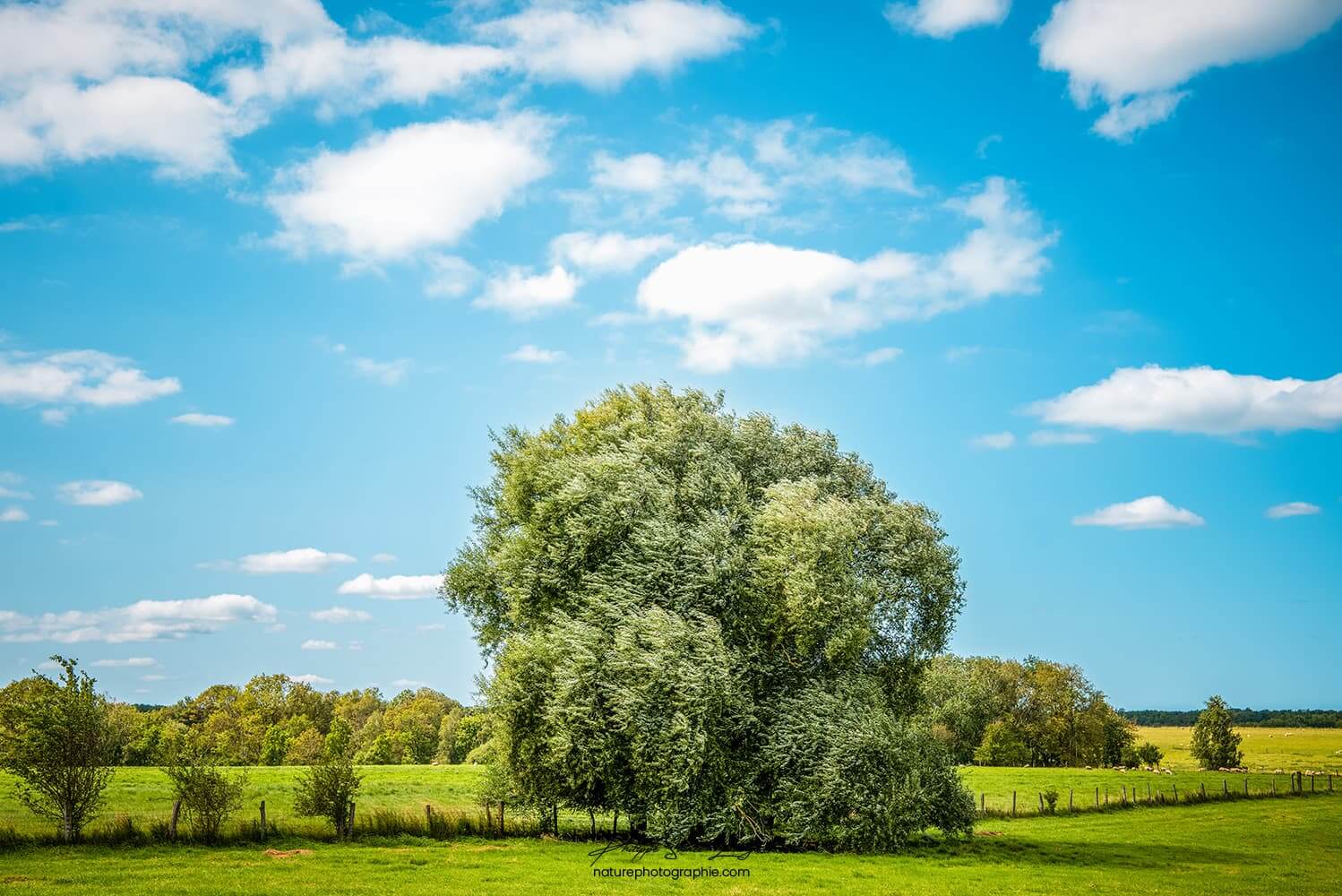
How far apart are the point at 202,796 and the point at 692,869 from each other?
16.8 m

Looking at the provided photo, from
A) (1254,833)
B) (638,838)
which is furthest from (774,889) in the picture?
(1254,833)

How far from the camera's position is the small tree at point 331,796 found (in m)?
31.6

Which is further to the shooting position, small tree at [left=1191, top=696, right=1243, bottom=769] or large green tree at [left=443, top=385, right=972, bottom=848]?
small tree at [left=1191, top=696, right=1243, bottom=769]

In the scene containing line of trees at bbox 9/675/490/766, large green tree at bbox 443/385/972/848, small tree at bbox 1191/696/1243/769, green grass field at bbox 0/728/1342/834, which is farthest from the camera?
small tree at bbox 1191/696/1243/769

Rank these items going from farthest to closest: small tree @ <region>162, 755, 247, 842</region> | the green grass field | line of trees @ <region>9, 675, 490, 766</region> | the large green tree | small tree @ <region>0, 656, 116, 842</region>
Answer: line of trees @ <region>9, 675, 490, 766</region>, the green grass field, the large green tree, small tree @ <region>162, 755, 247, 842</region>, small tree @ <region>0, 656, 116, 842</region>

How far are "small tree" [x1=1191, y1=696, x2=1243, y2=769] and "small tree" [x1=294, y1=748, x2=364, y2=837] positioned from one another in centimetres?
10155

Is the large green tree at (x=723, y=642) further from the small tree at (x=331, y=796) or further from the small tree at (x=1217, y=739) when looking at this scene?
the small tree at (x=1217, y=739)

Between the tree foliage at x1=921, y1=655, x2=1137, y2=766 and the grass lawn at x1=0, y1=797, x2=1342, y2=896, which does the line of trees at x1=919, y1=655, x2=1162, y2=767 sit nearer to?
the tree foliage at x1=921, y1=655, x2=1137, y2=766

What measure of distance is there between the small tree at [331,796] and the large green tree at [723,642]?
635 cm

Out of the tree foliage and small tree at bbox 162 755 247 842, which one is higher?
small tree at bbox 162 755 247 842

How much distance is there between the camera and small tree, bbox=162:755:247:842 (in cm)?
2961

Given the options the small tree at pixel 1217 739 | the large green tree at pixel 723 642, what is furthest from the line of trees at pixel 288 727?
the small tree at pixel 1217 739

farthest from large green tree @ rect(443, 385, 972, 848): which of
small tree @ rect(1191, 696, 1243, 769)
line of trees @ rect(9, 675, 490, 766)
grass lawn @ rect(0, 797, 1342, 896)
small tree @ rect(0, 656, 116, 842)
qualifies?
small tree @ rect(1191, 696, 1243, 769)

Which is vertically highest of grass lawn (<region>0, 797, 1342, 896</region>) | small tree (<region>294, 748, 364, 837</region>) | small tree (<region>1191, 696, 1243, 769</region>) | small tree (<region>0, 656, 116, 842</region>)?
small tree (<region>0, 656, 116, 842</region>)
